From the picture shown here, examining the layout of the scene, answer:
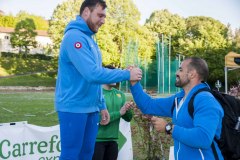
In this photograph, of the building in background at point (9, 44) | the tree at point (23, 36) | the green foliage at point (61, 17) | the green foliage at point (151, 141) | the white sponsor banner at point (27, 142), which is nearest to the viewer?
the white sponsor banner at point (27, 142)

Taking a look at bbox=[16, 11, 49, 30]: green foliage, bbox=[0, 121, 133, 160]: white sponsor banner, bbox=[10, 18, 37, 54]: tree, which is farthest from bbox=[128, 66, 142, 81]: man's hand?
bbox=[16, 11, 49, 30]: green foliage

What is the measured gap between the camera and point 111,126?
223 inches

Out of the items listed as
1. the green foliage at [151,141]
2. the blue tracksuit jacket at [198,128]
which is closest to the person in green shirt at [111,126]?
the green foliage at [151,141]

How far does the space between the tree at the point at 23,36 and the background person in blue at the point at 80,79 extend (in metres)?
61.9

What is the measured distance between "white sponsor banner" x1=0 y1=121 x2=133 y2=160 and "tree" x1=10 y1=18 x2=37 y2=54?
58.8 m

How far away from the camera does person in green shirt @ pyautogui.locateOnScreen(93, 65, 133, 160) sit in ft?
18.3

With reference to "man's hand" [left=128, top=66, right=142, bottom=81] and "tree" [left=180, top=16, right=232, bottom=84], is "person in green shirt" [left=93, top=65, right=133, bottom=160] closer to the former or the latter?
"man's hand" [left=128, top=66, right=142, bottom=81]

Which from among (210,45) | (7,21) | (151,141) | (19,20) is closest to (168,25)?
(210,45)

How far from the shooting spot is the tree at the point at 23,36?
63344mm

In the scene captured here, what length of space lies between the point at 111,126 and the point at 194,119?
2.60 m

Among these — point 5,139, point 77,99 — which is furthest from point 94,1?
point 5,139

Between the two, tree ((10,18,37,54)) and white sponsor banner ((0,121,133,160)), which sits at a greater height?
tree ((10,18,37,54))

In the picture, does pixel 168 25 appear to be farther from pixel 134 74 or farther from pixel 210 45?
pixel 134 74

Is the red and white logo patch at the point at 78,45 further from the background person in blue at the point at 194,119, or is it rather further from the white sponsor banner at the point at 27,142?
the white sponsor banner at the point at 27,142
